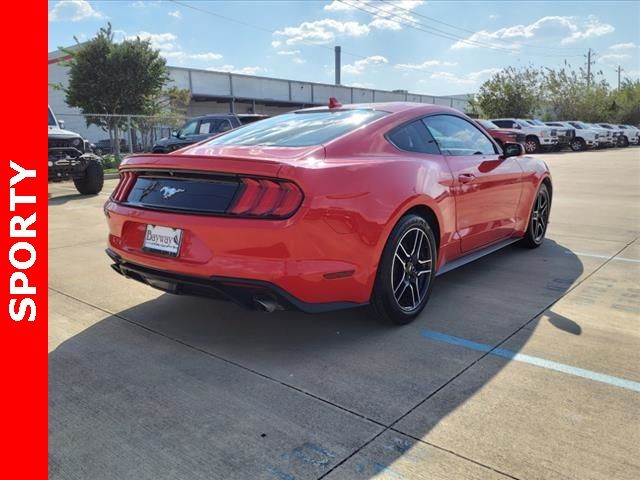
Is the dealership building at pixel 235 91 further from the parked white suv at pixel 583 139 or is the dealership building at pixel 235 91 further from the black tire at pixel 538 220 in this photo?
the black tire at pixel 538 220

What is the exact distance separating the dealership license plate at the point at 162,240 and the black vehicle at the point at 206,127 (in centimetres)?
1285

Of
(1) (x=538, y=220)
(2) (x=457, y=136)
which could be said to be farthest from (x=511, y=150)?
(1) (x=538, y=220)

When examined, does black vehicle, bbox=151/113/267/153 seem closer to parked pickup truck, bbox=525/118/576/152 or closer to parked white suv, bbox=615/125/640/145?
parked pickup truck, bbox=525/118/576/152

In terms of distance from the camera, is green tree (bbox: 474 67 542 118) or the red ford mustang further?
green tree (bbox: 474 67 542 118)

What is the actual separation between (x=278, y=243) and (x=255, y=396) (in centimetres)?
81

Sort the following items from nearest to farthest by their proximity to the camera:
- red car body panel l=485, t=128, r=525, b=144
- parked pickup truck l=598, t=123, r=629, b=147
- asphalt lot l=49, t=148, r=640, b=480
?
1. asphalt lot l=49, t=148, r=640, b=480
2. red car body panel l=485, t=128, r=525, b=144
3. parked pickup truck l=598, t=123, r=629, b=147

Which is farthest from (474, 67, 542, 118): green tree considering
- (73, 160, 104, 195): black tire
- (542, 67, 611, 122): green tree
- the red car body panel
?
(73, 160, 104, 195): black tire

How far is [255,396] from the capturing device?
280 centimetres

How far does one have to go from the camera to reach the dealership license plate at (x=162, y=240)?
3.23m

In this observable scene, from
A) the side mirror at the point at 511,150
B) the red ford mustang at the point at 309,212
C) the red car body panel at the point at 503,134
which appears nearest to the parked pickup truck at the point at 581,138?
the red car body panel at the point at 503,134

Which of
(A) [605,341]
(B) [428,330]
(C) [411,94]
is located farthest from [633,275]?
(C) [411,94]

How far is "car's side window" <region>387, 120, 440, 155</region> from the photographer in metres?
3.83
